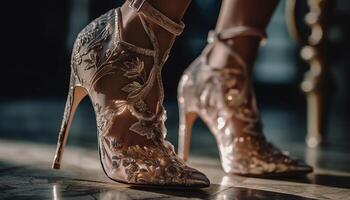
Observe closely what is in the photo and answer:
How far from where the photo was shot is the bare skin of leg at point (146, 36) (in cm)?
72

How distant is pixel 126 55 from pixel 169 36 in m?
0.06

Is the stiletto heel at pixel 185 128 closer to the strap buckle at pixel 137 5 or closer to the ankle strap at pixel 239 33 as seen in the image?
the ankle strap at pixel 239 33

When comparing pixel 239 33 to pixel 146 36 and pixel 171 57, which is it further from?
pixel 171 57

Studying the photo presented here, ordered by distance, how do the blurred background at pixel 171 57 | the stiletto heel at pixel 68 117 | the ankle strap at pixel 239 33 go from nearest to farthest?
the stiletto heel at pixel 68 117 → the ankle strap at pixel 239 33 → the blurred background at pixel 171 57

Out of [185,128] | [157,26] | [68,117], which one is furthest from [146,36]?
[185,128]

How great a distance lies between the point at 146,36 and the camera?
2.39 ft

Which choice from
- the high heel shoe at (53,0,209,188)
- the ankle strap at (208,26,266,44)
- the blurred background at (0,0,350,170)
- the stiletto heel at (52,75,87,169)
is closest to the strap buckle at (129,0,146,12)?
the high heel shoe at (53,0,209,188)

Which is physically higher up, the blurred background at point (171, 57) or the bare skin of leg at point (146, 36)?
the blurred background at point (171, 57)

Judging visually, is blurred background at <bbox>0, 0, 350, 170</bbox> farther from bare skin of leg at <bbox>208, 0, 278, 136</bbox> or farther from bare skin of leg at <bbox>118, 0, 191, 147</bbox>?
bare skin of leg at <bbox>118, 0, 191, 147</bbox>

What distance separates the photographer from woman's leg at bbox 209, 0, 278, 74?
0.92 metres

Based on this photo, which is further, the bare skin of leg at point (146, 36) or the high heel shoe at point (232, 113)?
the high heel shoe at point (232, 113)

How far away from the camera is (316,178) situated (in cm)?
86

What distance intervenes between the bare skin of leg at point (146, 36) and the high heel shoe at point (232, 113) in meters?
0.20

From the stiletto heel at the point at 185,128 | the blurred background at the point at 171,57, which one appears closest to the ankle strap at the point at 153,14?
the stiletto heel at the point at 185,128
